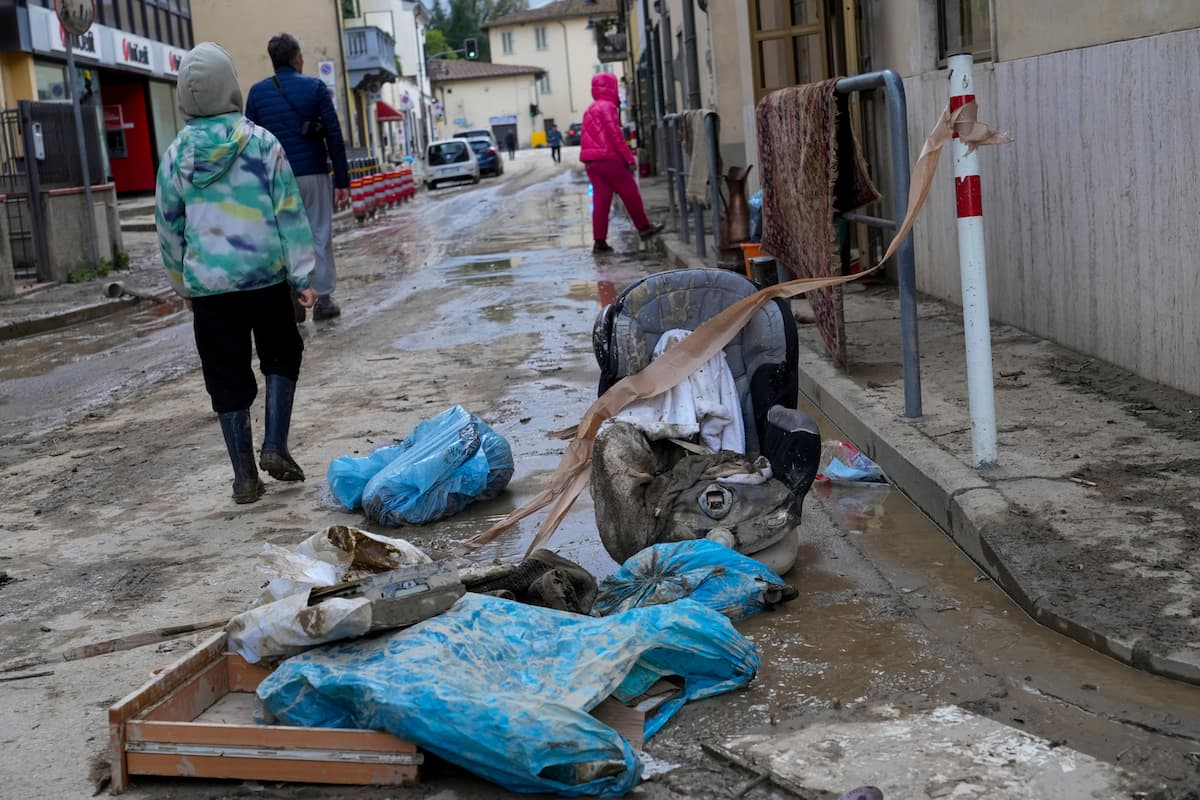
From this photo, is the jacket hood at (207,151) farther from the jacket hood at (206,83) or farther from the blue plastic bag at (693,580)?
the blue plastic bag at (693,580)

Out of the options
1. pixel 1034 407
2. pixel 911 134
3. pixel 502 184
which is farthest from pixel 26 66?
pixel 1034 407

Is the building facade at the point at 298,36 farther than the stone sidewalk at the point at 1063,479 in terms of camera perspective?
Yes

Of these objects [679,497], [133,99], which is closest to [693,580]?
[679,497]

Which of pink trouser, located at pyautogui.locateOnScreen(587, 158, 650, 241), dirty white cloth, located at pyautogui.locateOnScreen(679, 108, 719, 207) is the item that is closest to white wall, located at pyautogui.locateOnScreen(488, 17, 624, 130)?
pink trouser, located at pyautogui.locateOnScreen(587, 158, 650, 241)

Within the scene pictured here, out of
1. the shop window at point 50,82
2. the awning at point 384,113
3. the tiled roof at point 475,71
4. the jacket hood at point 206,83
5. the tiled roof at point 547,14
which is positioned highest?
the tiled roof at point 547,14

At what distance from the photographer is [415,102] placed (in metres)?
86.1

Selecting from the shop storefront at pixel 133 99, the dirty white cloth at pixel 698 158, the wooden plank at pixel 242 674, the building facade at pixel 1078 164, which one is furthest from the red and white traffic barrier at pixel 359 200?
the wooden plank at pixel 242 674

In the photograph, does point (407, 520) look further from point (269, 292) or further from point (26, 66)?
point (26, 66)

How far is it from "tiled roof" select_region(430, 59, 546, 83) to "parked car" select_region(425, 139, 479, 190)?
5841 cm

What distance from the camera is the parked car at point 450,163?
43.5m

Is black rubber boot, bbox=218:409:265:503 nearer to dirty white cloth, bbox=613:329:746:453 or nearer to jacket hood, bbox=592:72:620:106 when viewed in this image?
dirty white cloth, bbox=613:329:746:453

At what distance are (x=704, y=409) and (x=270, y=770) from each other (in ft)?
6.98

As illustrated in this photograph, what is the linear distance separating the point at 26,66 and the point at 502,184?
702 inches

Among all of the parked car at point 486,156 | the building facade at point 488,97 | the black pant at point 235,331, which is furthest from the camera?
the building facade at point 488,97
